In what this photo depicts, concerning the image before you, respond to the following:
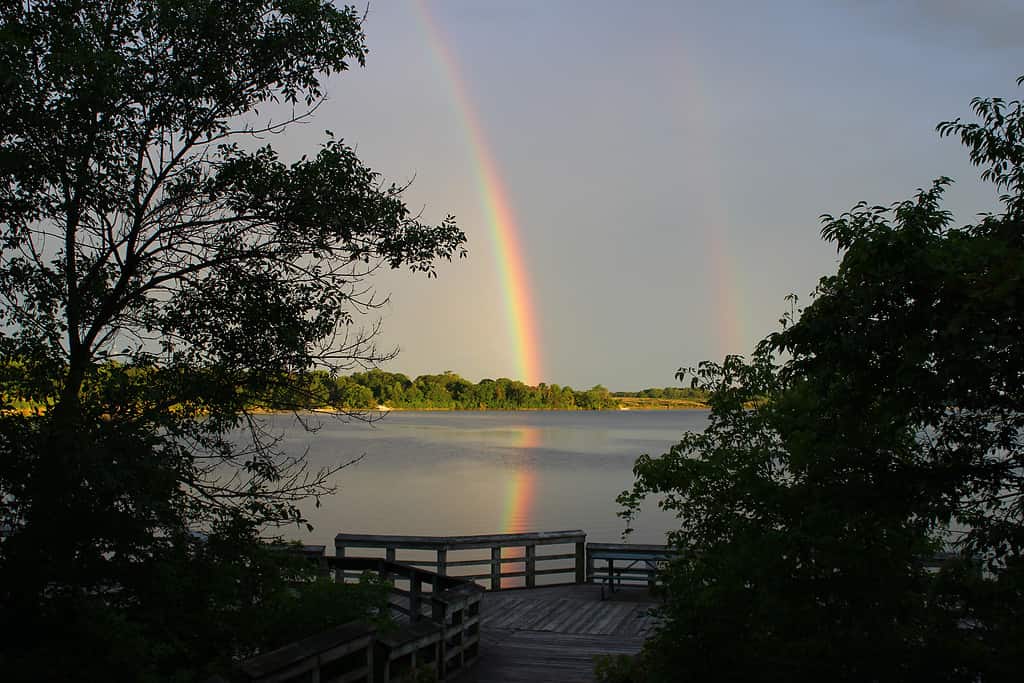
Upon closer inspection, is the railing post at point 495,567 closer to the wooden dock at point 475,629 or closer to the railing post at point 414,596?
the wooden dock at point 475,629

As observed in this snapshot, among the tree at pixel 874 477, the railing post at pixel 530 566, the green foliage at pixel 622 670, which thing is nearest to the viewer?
the tree at pixel 874 477

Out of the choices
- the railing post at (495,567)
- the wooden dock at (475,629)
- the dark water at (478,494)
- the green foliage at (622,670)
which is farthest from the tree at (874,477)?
the dark water at (478,494)

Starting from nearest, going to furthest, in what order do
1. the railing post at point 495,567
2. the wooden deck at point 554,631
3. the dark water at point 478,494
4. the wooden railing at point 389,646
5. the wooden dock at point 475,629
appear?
1. the wooden railing at point 389,646
2. the wooden dock at point 475,629
3. the wooden deck at point 554,631
4. the railing post at point 495,567
5. the dark water at point 478,494

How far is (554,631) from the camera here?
1193 cm

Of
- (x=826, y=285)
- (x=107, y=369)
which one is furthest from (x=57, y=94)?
(x=826, y=285)

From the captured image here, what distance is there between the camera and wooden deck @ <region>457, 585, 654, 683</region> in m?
9.81

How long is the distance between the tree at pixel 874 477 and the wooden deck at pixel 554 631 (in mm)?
2388

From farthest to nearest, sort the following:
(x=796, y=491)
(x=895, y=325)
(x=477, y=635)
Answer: (x=477, y=635)
(x=796, y=491)
(x=895, y=325)

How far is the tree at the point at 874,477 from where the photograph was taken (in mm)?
5027

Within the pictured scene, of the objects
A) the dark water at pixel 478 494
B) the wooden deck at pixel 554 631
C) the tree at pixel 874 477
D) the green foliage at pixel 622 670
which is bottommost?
the dark water at pixel 478 494

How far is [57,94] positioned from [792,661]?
6.95 m

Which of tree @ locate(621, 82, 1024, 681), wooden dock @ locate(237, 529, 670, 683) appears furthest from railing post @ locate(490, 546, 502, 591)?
tree @ locate(621, 82, 1024, 681)

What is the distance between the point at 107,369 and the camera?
6.73 metres

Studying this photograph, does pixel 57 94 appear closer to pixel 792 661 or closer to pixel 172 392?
pixel 172 392
